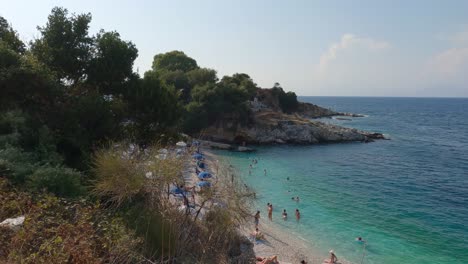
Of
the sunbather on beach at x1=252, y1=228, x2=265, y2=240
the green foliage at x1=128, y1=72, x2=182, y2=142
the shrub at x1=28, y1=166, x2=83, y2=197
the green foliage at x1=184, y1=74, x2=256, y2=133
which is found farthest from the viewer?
the green foliage at x1=184, y1=74, x2=256, y2=133

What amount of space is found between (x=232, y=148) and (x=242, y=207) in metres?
36.2

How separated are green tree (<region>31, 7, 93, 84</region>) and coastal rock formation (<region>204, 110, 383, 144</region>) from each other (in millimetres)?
34503

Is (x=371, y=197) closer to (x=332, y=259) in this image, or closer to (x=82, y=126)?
(x=332, y=259)

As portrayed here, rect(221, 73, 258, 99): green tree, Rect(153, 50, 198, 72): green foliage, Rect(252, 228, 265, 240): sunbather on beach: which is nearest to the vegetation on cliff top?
Result: Rect(252, 228, 265, 240): sunbather on beach

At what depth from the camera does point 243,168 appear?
37688mm

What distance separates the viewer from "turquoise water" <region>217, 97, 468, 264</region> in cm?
2062

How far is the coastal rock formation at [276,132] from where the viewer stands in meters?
53.3

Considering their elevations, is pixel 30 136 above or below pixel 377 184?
above

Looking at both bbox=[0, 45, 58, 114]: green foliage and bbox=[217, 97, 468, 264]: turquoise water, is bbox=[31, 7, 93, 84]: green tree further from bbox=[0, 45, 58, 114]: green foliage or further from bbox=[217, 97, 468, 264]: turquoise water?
bbox=[217, 97, 468, 264]: turquoise water

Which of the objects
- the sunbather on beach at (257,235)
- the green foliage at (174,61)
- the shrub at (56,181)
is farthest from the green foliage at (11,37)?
the green foliage at (174,61)

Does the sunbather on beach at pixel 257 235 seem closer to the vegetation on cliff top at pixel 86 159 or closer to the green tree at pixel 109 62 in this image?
the vegetation on cliff top at pixel 86 159

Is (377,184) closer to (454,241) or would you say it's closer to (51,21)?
(454,241)

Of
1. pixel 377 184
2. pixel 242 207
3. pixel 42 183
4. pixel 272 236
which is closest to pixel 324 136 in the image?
pixel 377 184

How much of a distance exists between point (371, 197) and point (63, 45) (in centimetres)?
2812
